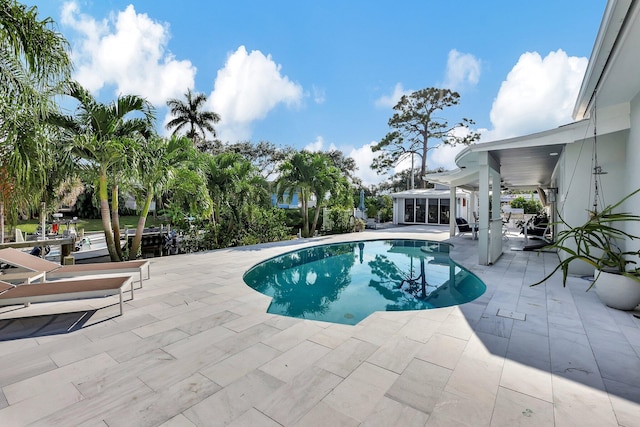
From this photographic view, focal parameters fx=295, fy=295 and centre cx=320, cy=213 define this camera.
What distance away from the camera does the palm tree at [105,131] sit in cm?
759

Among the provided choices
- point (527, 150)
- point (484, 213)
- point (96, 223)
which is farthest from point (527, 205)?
point (96, 223)

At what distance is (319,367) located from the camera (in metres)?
3.06

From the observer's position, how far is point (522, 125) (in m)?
16.0

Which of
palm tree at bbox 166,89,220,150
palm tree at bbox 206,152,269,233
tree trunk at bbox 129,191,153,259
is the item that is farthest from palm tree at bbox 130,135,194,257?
palm tree at bbox 166,89,220,150

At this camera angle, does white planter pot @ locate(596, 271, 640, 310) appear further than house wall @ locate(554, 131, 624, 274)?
No

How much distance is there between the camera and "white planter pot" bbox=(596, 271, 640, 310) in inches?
179

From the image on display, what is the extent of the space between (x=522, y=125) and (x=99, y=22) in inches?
748

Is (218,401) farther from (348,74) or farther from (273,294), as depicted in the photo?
(348,74)

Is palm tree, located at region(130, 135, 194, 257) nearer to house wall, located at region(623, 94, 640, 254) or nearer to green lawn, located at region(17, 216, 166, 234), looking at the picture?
house wall, located at region(623, 94, 640, 254)

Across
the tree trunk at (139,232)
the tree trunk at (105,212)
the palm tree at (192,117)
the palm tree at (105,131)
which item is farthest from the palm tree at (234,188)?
the palm tree at (192,117)

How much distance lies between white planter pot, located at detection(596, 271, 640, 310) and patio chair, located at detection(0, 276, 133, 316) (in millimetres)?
7599

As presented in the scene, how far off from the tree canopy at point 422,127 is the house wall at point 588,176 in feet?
64.8

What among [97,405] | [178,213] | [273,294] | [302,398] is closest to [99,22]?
[178,213]

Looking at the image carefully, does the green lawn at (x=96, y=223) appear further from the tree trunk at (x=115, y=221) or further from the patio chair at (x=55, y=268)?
the patio chair at (x=55, y=268)
